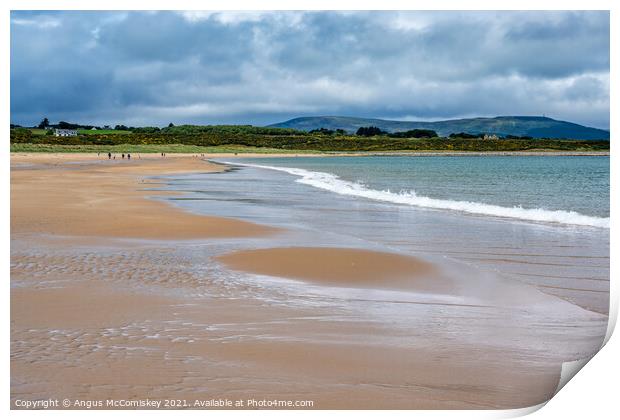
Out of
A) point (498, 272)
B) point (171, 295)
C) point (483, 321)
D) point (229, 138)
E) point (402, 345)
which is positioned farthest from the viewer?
point (229, 138)

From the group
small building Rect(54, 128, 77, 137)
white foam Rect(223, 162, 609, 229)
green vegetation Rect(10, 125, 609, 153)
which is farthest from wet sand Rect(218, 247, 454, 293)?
green vegetation Rect(10, 125, 609, 153)

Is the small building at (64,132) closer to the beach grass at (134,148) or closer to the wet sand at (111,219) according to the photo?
the beach grass at (134,148)

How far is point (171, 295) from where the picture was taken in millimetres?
6750

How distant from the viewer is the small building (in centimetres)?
8379

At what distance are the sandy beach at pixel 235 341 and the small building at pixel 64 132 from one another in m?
81.2

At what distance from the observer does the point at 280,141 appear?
436 ft

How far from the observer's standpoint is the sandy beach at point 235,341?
4320 mm

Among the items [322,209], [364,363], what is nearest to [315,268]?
[364,363]

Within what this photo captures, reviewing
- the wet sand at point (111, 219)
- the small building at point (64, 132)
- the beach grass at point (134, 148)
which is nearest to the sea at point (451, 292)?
the wet sand at point (111, 219)

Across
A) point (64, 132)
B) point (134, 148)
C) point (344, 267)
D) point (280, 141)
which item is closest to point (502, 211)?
point (344, 267)

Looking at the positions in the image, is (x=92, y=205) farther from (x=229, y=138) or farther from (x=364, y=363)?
(x=229, y=138)

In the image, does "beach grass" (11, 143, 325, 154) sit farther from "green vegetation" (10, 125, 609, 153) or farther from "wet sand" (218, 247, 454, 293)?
"wet sand" (218, 247, 454, 293)

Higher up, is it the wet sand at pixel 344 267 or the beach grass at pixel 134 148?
the beach grass at pixel 134 148

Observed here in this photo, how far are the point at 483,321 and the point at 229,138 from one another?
12491cm
